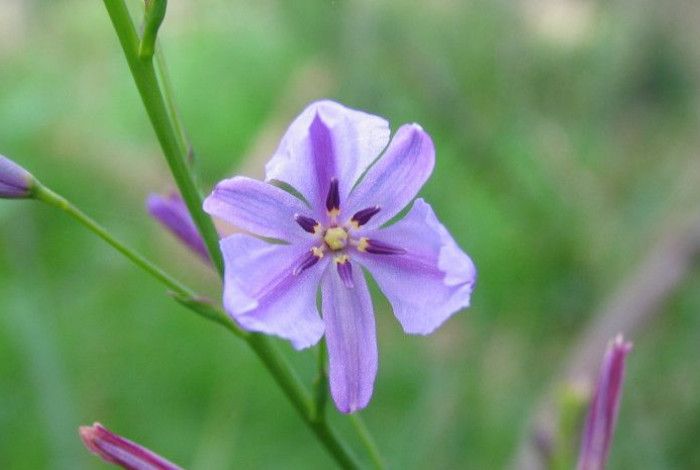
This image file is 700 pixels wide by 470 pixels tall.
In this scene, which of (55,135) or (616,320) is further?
(55,135)

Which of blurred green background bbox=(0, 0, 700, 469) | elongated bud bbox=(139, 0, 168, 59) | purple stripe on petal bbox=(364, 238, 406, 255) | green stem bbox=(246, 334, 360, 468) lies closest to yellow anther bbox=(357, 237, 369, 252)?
purple stripe on petal bbox=(364, 238, 406, 255)

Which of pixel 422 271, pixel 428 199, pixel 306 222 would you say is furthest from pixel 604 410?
pixel 428 199

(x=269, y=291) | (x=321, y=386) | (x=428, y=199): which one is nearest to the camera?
(x=269, y=291)

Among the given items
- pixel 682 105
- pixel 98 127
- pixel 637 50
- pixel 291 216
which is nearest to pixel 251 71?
pixel 98 127

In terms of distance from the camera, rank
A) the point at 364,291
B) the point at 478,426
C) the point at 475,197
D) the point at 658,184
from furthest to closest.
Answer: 1. the point at 475,197
2. the point at 658,184
3. the point at 478,426
4. the point at 364,291

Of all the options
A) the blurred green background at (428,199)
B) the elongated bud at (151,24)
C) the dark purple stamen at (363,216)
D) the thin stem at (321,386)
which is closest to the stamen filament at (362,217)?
the dark purple stamen at (363,216)

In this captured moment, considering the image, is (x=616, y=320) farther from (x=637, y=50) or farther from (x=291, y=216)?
(x=291, y=216)

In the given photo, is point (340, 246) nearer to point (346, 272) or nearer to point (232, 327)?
point (346, 272)

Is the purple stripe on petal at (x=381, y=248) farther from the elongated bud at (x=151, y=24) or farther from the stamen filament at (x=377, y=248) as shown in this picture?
the elongated bud at (x=151, y=24)
